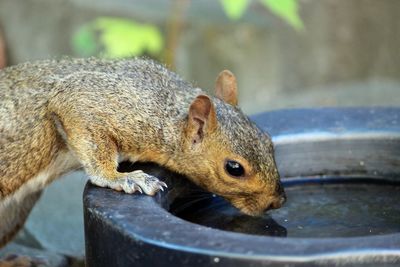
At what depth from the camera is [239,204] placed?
13.4 ft

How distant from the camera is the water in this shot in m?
3.96

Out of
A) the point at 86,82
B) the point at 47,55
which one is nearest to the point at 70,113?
the point at 86,82

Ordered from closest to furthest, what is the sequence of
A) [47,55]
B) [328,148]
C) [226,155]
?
[226,155]
[328,148]
[47,55]

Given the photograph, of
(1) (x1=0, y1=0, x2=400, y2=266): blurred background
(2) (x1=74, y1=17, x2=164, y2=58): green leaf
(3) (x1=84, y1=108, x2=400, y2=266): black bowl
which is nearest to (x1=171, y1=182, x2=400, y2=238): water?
(3) (x1=84, y1=108, x2=400, y2=266): black bowl

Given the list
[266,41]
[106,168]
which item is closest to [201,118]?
[106,168]

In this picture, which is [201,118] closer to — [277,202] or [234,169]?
[234,169]

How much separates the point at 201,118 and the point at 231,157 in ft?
0.67

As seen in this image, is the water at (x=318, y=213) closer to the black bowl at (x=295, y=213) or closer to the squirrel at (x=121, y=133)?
the black bowl at (x=295, y=213)

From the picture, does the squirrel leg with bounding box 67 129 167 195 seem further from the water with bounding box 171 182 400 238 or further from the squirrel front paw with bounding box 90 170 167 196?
the water with bounding box 171 182 400 238

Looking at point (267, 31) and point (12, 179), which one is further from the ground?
point (267, 31)

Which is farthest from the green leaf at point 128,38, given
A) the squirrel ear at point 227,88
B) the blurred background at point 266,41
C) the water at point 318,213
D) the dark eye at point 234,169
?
the dark eye at point 234,169

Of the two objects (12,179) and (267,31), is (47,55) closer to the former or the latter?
(267,31)

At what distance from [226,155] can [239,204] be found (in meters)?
0.21

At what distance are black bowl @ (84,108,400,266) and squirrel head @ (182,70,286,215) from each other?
105mm
